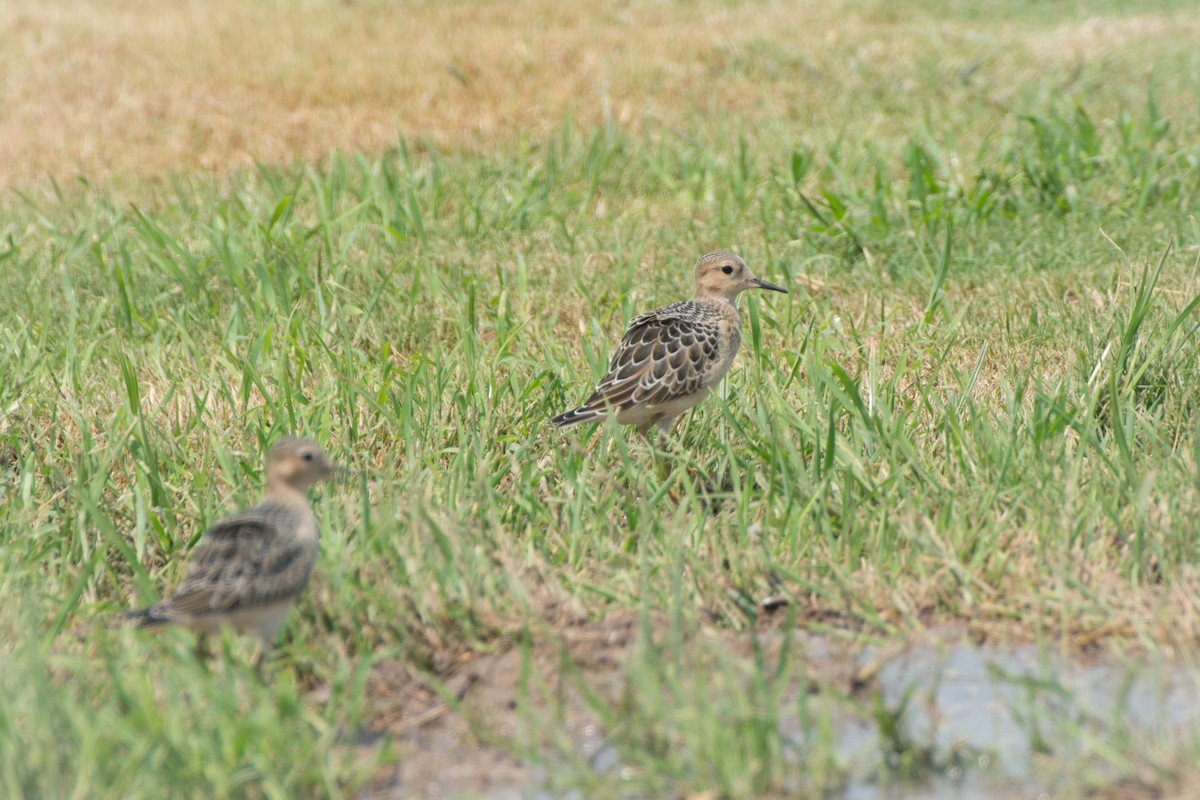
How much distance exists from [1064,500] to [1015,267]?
3181 mm

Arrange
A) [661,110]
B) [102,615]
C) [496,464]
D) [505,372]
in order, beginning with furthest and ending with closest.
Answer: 1. [661,110]
2. [505,372]
3. [496,464]
4. [102,615]

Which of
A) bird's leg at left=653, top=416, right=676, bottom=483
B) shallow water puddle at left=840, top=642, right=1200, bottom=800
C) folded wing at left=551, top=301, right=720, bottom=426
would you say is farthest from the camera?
folded wing at left=551, top=301, right=720, bottom=426

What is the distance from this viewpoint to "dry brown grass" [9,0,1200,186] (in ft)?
35.3

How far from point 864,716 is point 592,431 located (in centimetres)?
227

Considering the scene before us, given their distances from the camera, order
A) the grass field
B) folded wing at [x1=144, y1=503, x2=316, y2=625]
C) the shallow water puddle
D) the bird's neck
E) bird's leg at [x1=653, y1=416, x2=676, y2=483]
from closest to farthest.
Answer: the shallow water puddle → the grass field → folded wing at [x1=144, y1=503, x2=316, y2=625] → bird's leg at [x1=653, y1=416, x2=676, y2=483] → the bird's neck

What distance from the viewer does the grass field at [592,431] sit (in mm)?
3525

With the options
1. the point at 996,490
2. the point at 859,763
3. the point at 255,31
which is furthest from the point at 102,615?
the point at 255,31

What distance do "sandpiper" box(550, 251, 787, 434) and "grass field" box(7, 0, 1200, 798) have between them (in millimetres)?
139

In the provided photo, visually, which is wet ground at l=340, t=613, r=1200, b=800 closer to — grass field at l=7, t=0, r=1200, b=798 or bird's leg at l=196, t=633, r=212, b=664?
grass field at l=7, t=0, r=1200, b=798

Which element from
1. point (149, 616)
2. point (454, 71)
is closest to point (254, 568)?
point (149, 616)

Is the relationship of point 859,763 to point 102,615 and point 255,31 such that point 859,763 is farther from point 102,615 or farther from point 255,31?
point 255,31

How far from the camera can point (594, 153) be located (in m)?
9.23

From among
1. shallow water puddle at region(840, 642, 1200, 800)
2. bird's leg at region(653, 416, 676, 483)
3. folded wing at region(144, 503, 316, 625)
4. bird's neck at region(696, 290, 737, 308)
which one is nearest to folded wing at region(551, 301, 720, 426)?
bird's leg at region(653, 416, 676, 483)

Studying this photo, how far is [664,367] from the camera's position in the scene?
18.3 ft
